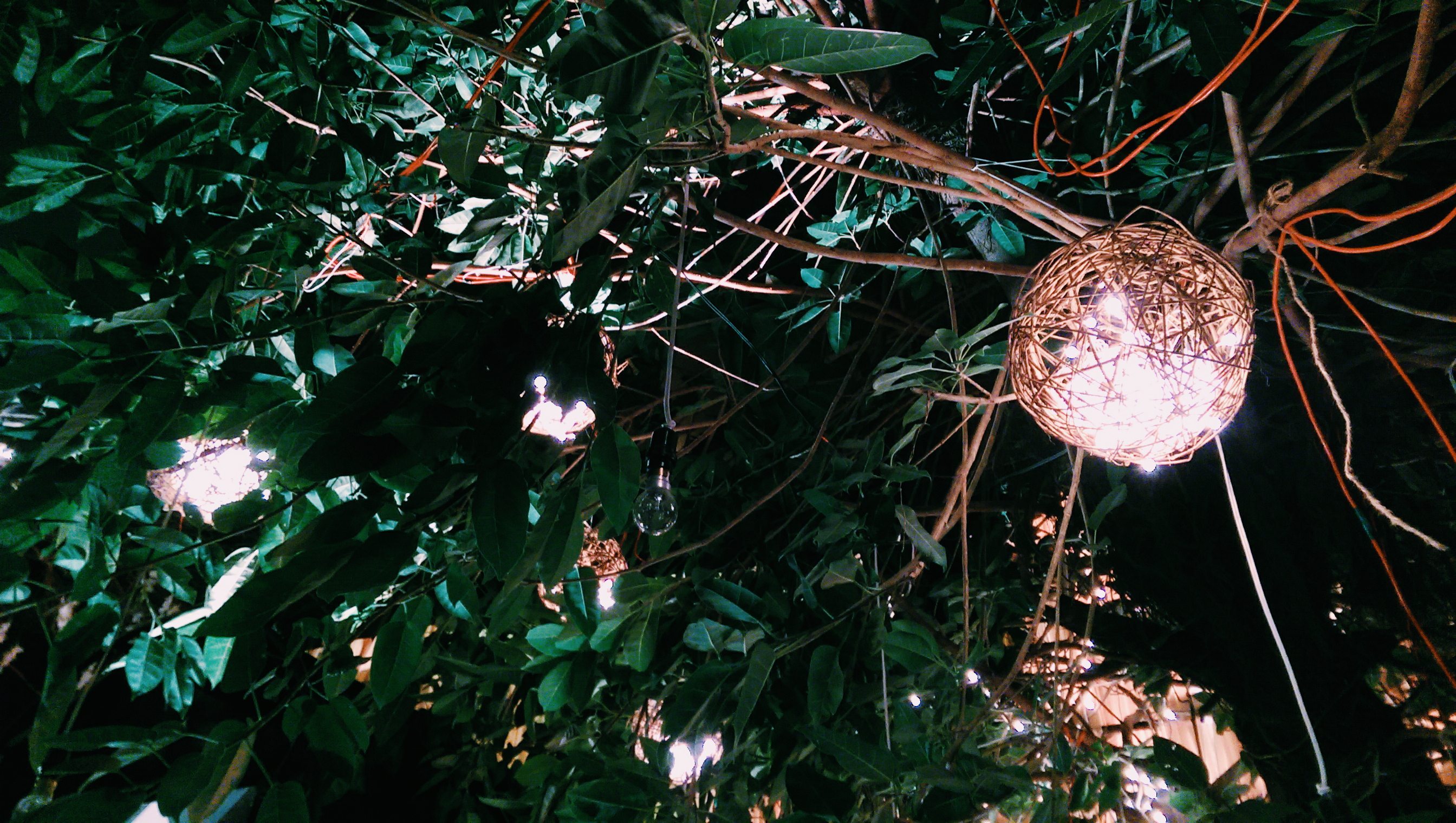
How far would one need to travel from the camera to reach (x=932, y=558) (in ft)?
2.98

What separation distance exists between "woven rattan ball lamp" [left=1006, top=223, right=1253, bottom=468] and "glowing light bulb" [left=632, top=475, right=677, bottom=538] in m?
0.38

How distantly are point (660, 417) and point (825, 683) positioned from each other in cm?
70

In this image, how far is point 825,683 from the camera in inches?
33.9

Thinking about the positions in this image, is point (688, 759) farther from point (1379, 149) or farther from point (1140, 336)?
point (1379, 149)

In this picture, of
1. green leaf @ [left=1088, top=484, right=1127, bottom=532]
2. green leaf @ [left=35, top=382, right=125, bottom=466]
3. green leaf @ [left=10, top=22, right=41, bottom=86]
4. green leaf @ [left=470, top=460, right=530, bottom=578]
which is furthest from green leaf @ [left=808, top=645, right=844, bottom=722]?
green leaf @ [left=10, top=22, right=41, bottom=86]

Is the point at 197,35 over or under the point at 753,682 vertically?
over

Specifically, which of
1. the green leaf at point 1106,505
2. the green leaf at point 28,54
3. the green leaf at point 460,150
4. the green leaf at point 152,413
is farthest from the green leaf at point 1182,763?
the green leaf at point 28,54

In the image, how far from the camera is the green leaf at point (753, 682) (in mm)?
760

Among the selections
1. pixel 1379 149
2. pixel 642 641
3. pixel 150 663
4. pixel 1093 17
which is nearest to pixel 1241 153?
pixel 1379 149

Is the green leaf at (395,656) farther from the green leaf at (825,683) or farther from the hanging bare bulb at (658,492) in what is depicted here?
the green leaf at (825,683)

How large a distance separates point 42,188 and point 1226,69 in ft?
4.14

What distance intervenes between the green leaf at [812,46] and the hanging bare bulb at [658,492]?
0.38 metres

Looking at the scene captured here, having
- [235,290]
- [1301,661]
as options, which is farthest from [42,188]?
[1301,661]

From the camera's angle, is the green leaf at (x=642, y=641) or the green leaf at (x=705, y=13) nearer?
the green leaf at (x=705, y=13)
